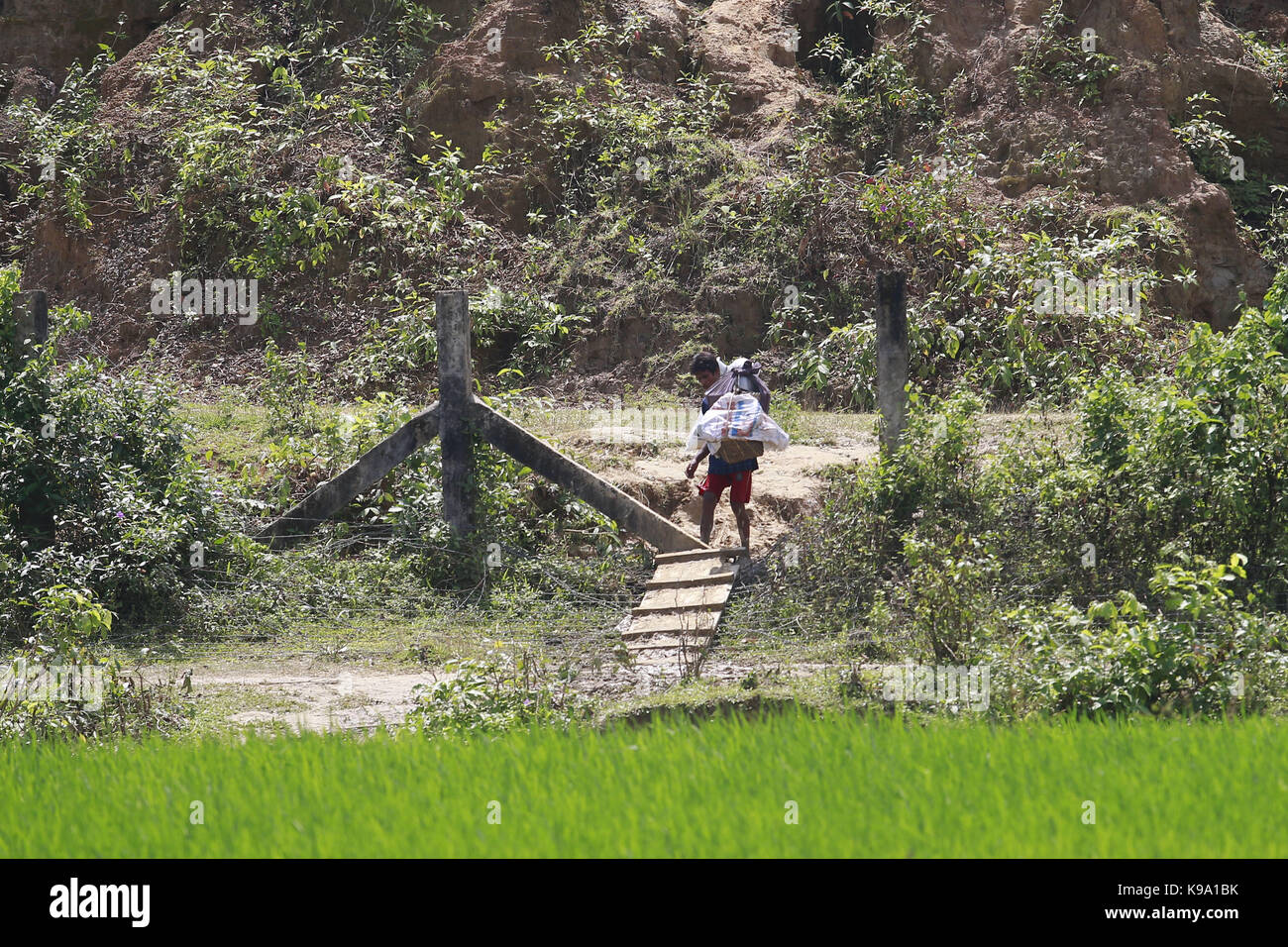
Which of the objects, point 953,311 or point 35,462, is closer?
point 35,462

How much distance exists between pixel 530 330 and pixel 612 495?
5.71m

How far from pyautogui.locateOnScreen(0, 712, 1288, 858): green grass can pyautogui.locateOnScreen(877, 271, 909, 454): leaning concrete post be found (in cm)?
320

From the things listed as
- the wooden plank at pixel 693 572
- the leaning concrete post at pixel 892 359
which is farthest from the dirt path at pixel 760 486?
the leaning concrete post at pixel 892 359

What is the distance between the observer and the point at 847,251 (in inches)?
587

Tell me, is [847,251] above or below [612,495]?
above

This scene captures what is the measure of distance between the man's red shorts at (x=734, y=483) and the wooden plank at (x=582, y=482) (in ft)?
1.33

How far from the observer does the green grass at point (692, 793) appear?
431 cm

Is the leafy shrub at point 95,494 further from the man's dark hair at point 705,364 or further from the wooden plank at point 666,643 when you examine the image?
the man's dark hair at point 705,364

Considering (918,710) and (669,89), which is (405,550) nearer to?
(918,710)

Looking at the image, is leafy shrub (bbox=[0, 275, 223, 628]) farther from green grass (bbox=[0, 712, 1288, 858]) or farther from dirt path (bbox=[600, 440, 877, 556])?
green grass (bbox=[0, 712, 1288, 858])

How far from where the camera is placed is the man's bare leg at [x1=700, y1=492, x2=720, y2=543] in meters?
9.65
